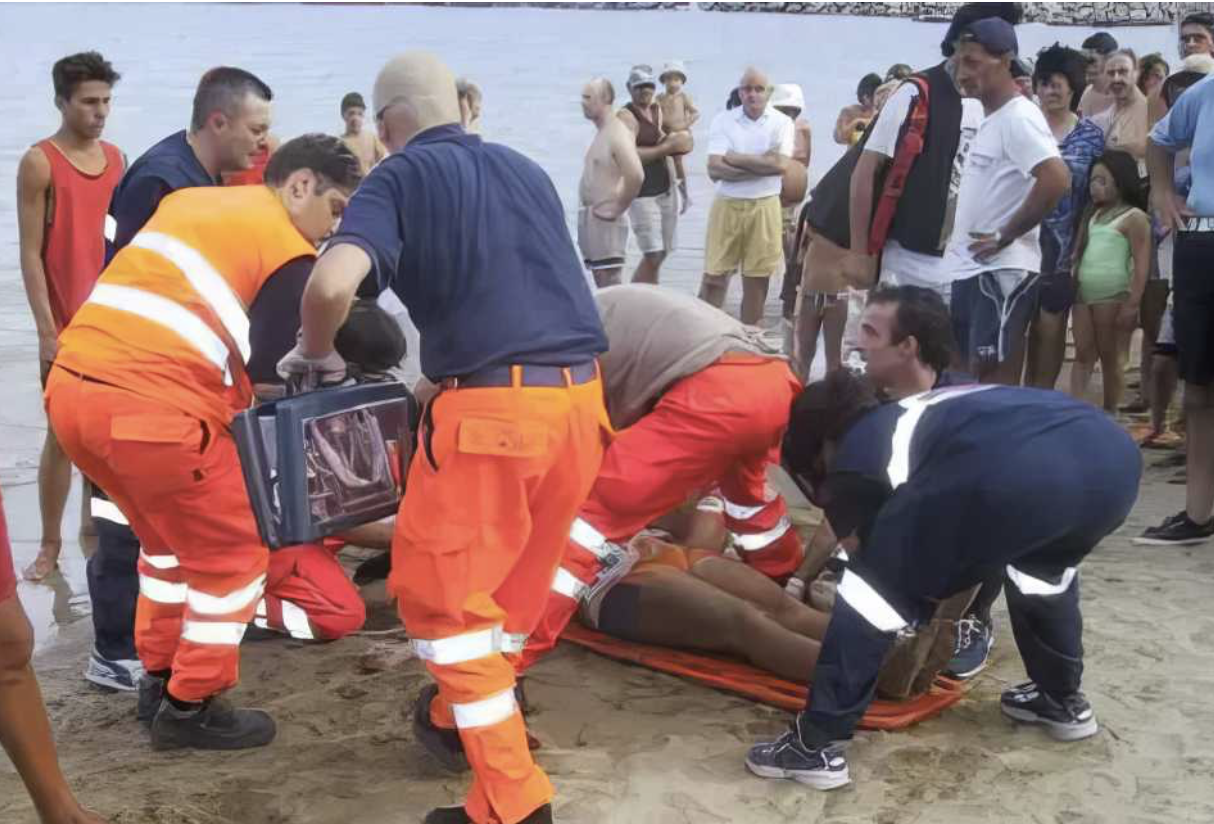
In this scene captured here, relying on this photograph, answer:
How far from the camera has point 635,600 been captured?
495 cm

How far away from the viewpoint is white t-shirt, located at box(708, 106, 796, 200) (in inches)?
398

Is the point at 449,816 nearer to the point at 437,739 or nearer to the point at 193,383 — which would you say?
the point at 437,739

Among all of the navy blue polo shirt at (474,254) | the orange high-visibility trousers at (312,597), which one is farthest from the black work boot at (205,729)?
the navy blue polo shirt at (474,254)

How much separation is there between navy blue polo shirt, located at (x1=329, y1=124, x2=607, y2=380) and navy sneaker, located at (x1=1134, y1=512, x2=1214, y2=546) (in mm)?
3168

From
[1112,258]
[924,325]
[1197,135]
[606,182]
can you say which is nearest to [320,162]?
[924,325]

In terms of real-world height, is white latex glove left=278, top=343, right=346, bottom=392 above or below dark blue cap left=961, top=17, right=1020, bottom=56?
below

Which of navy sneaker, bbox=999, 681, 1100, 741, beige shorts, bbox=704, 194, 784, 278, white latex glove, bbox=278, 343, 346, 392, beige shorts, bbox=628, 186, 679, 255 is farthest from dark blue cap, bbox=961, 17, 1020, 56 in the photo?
beige shorts, bbox=628, 186, 679, 255

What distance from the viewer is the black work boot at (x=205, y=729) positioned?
4.29 metres

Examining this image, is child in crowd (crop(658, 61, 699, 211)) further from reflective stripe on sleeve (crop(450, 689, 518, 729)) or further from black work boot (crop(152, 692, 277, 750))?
reflective stripe on sleeve (crop(450, 689, 518, 729))

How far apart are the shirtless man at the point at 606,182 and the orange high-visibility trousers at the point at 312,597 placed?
487 centimetres

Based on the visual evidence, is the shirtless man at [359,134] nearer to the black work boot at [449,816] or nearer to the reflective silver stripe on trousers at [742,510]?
the reflective silver stripe on trousers at [742,510]

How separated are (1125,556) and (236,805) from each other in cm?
348

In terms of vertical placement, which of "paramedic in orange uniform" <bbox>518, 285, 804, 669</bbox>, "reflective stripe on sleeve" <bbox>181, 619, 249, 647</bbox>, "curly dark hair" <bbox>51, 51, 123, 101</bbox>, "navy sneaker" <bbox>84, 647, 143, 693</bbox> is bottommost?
"navy sneaker" <bbox>84, 647, 143, 693</bbox>

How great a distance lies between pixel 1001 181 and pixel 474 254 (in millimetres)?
3059
